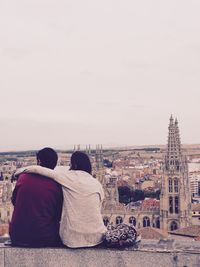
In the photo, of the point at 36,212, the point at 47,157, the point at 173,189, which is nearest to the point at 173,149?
the point at 173,189

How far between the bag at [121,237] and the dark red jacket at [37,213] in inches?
23.5

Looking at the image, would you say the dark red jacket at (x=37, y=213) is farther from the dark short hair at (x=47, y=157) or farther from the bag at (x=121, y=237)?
the bag at (x=121, y=237)

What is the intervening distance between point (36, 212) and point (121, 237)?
997 mm

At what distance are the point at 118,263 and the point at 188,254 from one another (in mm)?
752

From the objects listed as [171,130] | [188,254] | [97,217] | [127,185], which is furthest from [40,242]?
[127,185]

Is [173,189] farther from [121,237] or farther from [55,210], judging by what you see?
[121,237]

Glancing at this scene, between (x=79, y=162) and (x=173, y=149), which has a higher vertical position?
(x=173, y=149)

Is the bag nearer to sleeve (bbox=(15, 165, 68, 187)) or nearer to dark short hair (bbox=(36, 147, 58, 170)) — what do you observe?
sleeve (bbox=(15, 165, 68, 187))

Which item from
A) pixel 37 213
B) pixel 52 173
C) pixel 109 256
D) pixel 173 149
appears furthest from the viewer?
pixel 173 149

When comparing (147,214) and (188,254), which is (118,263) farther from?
(147,214)

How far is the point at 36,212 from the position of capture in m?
5.94

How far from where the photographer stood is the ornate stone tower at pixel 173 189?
40.2m

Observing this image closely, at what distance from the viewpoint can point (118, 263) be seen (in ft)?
18.5

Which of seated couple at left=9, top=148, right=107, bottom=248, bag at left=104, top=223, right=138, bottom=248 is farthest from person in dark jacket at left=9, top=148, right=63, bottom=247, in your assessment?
bag at left=104, top=223, right=138, bottom=248
